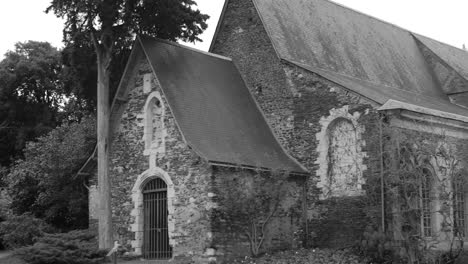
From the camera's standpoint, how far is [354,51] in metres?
28.3

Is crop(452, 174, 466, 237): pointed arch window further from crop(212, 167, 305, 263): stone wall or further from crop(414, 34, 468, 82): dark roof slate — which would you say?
crop(414, 34, 468, 82): dark roof slate

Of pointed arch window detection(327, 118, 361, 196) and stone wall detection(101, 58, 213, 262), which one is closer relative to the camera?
stone wall detection(101, 58, 213, 262)

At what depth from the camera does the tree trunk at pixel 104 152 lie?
2241cm

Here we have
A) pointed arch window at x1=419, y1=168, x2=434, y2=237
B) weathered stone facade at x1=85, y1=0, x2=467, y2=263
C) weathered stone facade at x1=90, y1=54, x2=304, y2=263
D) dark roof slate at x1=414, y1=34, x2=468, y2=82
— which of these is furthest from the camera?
dark roof slate at x1=414, y1=34, x2=468, y2=82

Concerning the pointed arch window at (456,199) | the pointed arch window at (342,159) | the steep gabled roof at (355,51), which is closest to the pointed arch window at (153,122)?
the steep gabled roof at (355,51)

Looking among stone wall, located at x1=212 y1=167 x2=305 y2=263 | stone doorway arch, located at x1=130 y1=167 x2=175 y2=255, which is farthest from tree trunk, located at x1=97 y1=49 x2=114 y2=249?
stone wall, located at x1=212 y1=167 x2=305 y2=263

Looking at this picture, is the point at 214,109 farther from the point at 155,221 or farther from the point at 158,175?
the point at 155,221

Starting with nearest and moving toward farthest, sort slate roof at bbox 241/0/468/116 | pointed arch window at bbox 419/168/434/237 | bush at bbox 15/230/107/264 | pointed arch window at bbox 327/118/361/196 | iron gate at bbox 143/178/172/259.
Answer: bush at bbox 15/230/107/264, pointed arch window at bbox 419/168/434/237, iron gate at bbox 143/178/172/259, pointed arch window at bbox 327/118/361/196, slate roof at bbox 241/0/468/116

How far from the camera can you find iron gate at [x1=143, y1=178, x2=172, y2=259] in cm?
2162

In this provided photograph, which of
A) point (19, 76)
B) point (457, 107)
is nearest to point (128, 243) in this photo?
point (457, 107)

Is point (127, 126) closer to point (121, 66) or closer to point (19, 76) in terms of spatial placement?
point (121, 66)

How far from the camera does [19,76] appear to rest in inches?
1655

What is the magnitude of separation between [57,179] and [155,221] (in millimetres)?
9227

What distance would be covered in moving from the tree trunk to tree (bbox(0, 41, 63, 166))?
1927 centimetres
